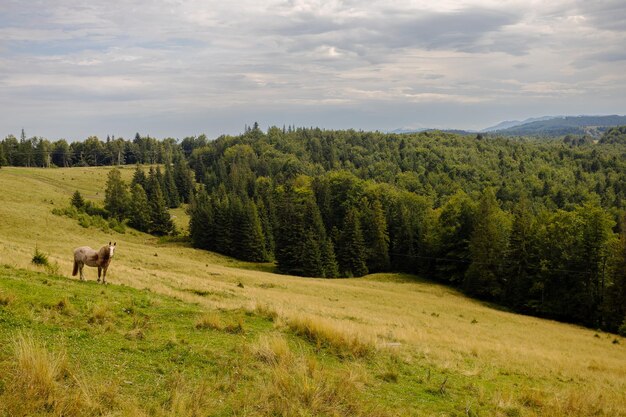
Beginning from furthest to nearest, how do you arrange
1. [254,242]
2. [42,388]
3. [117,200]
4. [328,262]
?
[117,200]
[254,242]
[328,262]
[42,388]

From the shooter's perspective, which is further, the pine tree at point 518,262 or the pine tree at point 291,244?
the pine tree at point 291,244

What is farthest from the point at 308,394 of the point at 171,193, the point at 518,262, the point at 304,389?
the point at 171,193

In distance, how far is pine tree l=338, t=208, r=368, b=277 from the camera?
79250mm

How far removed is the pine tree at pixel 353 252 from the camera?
79250 mm

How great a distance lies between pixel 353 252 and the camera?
79.6 meters

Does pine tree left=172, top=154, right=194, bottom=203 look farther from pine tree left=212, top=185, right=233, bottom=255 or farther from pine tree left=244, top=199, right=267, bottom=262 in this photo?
pine tree left=244, top=199, right=267, bottom=262

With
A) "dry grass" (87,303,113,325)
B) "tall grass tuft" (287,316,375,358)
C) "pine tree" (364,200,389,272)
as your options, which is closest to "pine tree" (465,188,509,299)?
"pine tree" (364,200,389,272)

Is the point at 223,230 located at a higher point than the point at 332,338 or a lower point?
lower

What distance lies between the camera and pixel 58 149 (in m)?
183

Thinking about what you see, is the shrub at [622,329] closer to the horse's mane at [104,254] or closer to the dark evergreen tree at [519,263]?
the dark evergreen tree at [519,263]

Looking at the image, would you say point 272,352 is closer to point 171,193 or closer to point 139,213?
point 139,213

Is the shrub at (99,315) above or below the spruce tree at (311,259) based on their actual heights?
above

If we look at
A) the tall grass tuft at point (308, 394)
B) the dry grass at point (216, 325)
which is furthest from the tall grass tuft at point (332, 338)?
the tall grass tuft at point (308, 394)

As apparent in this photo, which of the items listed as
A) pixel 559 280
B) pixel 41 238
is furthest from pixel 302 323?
pixel 559 280
